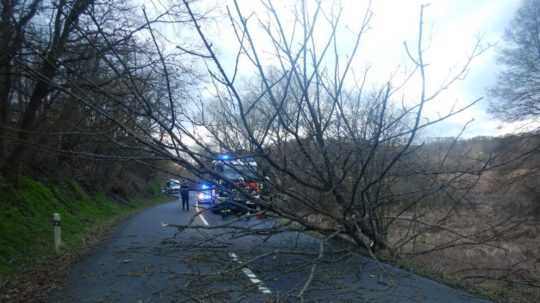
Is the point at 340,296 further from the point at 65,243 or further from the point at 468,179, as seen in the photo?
the point at 65,243

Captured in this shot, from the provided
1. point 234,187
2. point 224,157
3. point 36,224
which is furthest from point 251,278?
point 36,224

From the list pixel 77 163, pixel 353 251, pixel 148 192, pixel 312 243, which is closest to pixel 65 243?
pixel 312 243

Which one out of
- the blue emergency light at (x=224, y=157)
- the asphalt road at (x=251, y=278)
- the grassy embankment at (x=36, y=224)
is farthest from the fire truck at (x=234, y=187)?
the grassy embankment at (x=36, y=224)

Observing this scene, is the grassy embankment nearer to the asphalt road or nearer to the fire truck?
the asphalt road

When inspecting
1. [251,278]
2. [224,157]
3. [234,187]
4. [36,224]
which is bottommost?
[251,278]

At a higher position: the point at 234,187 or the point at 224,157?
the point at 224,157

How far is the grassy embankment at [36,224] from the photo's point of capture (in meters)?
10.5

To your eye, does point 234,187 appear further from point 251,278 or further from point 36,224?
point 36,224

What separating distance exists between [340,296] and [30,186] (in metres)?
15.2

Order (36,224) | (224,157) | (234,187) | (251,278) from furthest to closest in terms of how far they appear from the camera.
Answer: (36,224)
(251,278)
(224,157)
(234,187)

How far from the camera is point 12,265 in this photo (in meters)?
9.70

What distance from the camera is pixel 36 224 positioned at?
14.0 metres

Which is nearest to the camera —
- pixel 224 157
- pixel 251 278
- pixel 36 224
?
pixel 224 157

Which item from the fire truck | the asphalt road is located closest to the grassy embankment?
the asphalt road
